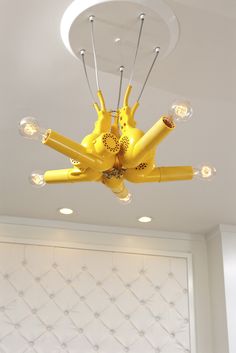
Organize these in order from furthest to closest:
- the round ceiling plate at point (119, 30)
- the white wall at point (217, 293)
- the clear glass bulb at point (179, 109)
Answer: the white wall at point (217, 293) < the round ceiling plate at point (119, 30) < the clear glass bulb at point (179, 109)

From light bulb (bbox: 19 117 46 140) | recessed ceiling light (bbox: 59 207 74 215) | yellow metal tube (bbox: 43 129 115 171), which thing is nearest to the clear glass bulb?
yellow metal tube (bbox: 43 129 115 171)

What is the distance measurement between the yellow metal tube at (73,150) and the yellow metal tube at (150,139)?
0.11 m

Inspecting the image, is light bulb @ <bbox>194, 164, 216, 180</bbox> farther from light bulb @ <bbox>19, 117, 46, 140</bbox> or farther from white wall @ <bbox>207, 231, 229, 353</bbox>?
white wall @ <bbox>207, 231, 229, 353</bbox>

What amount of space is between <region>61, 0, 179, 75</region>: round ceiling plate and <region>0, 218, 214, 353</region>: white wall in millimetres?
2093

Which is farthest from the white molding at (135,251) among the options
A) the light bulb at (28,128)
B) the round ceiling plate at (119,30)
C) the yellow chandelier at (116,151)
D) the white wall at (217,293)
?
the light bulb at (28,128)

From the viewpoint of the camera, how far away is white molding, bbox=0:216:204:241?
3779 mm

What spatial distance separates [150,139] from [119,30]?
611 mm

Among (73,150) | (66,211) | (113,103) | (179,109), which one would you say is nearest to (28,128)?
(73,150)

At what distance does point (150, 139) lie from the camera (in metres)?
1.36

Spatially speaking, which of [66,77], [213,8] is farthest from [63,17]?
[213,8]

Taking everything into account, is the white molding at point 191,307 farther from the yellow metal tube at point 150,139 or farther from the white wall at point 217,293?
the yellow metal tube at point 150,139

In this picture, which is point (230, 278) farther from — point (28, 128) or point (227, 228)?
point (28, 128)

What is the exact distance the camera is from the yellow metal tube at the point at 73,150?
1396 mm

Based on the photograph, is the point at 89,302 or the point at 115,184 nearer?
the point at 115,184
